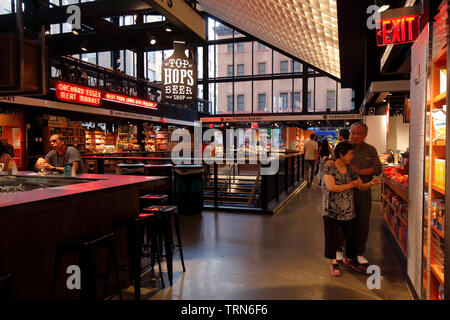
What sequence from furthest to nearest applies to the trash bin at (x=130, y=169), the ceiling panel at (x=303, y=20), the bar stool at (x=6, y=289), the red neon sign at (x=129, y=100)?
the red neon sign at (x=129, y=100), the trash bin at (x=130, y=169), the ceiling panel at (x=303, y=20), the bar stool at (x=6, y=289)

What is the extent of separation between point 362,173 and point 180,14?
2.84m

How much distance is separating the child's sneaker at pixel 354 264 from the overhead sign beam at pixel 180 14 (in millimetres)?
3425

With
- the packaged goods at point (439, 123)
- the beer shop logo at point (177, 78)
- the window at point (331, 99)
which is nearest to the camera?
the packaged goods at point (439, 123)

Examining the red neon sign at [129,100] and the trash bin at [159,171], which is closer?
the trash bin at [159,171]

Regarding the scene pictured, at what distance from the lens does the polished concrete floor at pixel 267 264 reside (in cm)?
303

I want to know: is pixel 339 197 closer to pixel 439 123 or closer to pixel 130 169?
pixel 439 123

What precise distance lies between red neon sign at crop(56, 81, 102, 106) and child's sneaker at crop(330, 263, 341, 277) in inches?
356

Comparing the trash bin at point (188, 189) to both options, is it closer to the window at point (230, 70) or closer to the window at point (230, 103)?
the window at point (230, 103)

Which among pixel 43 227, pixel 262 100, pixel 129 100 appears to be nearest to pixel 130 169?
pixel 43 227

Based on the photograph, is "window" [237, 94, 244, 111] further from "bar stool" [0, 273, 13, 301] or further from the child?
"bar stool" [0, 273, 13, 301]

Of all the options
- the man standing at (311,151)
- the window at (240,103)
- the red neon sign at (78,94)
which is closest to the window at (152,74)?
the window at (240,103)

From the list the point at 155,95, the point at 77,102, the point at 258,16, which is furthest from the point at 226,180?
the point at 155,95
